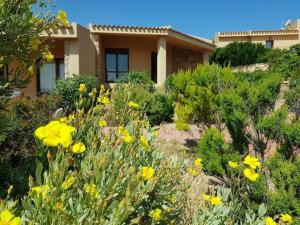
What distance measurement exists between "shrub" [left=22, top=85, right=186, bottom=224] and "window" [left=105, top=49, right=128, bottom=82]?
15.7 metres

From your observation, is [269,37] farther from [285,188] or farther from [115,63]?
[285,188]

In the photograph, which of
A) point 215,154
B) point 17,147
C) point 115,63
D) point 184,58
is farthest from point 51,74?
point 215,154

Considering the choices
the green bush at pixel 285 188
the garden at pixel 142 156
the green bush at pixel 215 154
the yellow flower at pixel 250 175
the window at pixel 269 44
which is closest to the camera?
the garden at pixel 142 156

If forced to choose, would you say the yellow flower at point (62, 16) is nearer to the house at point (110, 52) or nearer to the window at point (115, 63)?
the house at point (110, 52)

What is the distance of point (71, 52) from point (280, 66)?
1151cm

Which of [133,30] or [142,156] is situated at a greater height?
[133,30]

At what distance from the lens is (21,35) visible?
2.52m

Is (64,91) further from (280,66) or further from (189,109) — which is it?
(280,66)

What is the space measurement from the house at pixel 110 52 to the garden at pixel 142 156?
6806mm

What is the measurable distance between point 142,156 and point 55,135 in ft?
5.01

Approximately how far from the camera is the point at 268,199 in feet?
13.8

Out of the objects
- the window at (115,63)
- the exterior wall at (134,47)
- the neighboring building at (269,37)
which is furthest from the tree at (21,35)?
the neighboring building at (269,37)

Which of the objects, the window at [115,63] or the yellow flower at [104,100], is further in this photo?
the window at [115,63]

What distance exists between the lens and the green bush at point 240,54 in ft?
81.1
